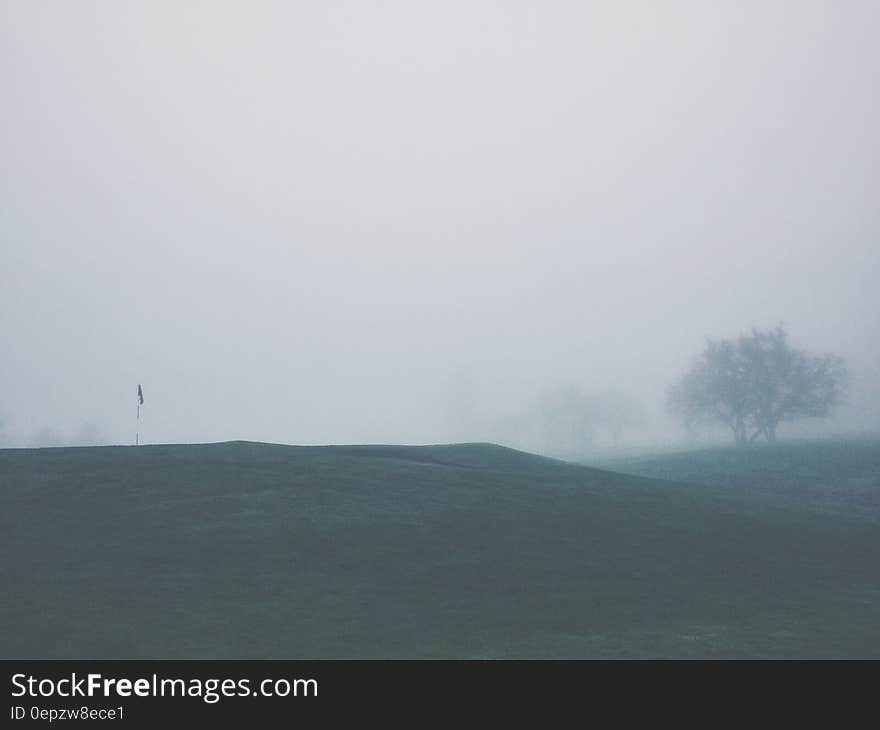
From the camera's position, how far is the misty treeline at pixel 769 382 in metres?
135

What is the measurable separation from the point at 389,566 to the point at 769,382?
390 ft

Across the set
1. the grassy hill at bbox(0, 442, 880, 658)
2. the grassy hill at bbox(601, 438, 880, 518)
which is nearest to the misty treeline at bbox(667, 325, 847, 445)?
the grassy hill at bbox(601, 438, 880, 518)

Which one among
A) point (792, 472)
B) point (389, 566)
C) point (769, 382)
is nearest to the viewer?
point (389, 566)

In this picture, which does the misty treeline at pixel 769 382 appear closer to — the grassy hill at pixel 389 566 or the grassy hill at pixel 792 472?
the grassy hill at pixel 792 472

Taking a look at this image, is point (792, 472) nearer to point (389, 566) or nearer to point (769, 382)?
point (769, 382)

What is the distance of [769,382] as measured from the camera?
136375mm

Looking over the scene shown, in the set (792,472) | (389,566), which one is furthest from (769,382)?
(389,566)

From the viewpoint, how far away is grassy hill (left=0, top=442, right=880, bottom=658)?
2281 cm

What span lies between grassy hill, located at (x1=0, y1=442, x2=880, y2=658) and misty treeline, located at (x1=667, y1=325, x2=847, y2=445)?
3439 inches

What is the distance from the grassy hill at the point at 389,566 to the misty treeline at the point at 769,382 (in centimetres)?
8736

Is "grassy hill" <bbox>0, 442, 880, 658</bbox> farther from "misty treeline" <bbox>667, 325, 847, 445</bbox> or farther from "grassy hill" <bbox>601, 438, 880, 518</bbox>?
"misty treeline" <bbox>667, 325, 847, 445</bbox>

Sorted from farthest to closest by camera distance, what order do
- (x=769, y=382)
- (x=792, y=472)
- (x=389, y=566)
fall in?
(x=769, y=382)
(x=792, y=472)
(x=389, y=566)

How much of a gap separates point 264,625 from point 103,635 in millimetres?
4084

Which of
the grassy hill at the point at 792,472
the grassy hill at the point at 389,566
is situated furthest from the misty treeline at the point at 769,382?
the grassy hill at the point at 389,566
